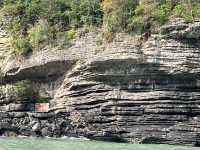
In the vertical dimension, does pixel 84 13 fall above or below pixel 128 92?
above

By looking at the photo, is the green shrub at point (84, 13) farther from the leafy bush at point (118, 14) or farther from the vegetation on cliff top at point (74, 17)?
the leafy bush at point (118, 14)

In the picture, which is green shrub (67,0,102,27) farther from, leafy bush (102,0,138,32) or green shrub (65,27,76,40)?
leafy bush (102,0,138,32)

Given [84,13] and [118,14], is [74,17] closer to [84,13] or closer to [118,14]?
[84,13]

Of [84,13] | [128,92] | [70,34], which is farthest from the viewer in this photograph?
[84,13]

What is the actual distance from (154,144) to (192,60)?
4.25 metres

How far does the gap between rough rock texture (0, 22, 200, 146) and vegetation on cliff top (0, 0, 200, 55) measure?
0.80 meters

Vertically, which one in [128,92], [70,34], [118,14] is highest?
[118,14]

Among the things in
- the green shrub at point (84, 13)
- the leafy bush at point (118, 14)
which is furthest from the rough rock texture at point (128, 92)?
the green shrub at point (84, 13)

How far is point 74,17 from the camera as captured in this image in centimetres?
3388

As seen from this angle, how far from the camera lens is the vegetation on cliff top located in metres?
30.0

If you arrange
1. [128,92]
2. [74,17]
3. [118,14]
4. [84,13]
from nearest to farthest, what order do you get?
[128,92] → [118,14] → [84,13] → [74,17]

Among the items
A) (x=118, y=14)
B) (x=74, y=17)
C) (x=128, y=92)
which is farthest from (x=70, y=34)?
(x=128, y=92)

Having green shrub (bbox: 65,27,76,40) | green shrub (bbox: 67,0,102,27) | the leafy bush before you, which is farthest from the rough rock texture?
green shrub (bbox: 67,0,102,27)

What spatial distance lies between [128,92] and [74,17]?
6.54 m
